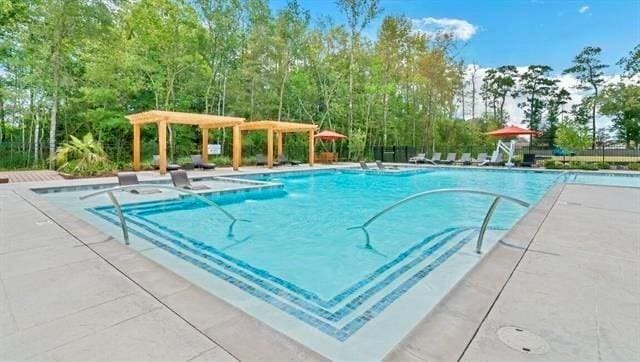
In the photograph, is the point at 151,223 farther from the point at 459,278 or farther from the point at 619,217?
the point at 619,217

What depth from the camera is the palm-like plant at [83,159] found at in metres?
11.4

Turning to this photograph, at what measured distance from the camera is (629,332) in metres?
2.17

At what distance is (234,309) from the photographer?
2459 millimetres

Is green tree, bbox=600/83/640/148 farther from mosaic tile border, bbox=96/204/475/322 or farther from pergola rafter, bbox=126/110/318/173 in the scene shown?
mosaic tile border, bbox=96/204/475/322

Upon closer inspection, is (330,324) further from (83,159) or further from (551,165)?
(551,165)

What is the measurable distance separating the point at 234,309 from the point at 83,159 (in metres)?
11.8

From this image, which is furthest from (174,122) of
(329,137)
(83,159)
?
(329,137)

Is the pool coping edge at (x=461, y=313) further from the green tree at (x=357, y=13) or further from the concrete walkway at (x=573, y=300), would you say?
the green tree at (x=357, y=13)

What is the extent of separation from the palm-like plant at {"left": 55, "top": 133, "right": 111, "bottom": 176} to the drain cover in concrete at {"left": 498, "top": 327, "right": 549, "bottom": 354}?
41.7 ft

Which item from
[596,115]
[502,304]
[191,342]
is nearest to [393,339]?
[502,304]

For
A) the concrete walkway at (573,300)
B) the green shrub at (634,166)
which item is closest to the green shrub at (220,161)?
the concrete walkway at (573,300)

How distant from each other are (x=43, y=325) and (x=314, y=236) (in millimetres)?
3826

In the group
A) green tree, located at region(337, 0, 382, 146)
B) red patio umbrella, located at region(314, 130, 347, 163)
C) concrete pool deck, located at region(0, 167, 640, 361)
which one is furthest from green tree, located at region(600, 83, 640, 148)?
concrete pool deck, located at region(0, 167, 640, 361)

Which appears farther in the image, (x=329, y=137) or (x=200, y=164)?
(x=329, y=137)
